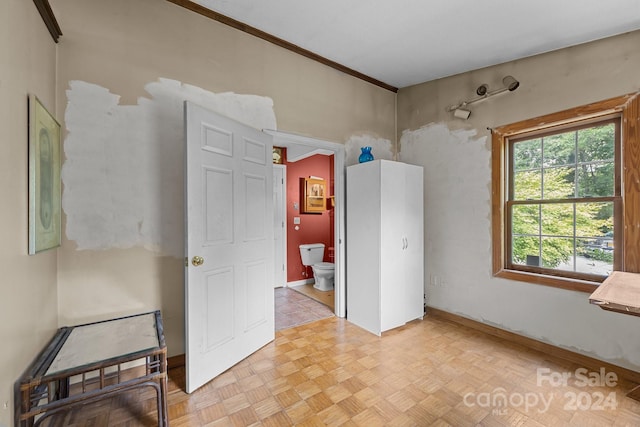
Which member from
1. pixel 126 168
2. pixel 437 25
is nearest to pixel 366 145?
pixel 437 25

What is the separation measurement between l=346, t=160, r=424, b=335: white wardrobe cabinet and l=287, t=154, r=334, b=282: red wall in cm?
169

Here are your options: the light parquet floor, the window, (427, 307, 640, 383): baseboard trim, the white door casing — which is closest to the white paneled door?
the light parquet floor

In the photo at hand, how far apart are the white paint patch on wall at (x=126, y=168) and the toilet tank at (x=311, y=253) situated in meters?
2.56

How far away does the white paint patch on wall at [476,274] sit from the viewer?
2211 mm

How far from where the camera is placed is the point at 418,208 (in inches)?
122

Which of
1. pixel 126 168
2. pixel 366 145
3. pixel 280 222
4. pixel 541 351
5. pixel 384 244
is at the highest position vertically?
pixel 366 145

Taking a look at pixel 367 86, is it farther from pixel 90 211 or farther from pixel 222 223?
pixel 90 211

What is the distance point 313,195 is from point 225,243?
A: 2818 mm

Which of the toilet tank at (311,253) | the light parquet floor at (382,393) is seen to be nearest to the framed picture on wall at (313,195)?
the toilet tank at (311,253)

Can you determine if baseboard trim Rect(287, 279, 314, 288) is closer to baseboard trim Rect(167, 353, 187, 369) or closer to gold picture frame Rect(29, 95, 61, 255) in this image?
baseboard trim Rect(167, 353, 187, 369)

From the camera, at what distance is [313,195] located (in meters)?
4.86

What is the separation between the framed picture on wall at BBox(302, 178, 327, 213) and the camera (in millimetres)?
4746

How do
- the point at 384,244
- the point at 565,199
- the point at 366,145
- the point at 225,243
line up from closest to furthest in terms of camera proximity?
the point at 225,243 → the point at 565,199 → the point at 384,244 → the point at 366,145

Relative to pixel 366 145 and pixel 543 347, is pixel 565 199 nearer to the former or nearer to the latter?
pixel 543 347
